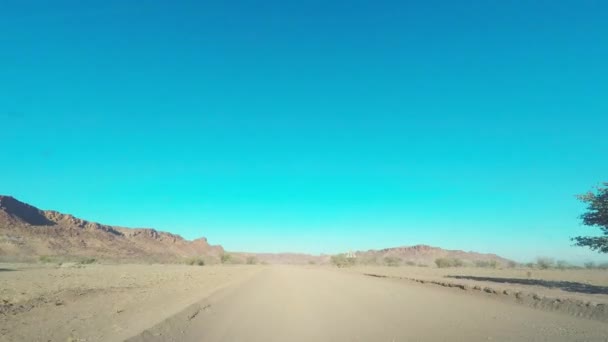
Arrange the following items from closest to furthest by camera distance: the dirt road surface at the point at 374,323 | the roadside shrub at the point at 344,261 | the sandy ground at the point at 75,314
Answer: the dirt road surface at the point at 374,323
the sandy ground at the point at 75,314
the roadside shrub at the point at 344,261

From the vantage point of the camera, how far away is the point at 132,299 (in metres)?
17.8

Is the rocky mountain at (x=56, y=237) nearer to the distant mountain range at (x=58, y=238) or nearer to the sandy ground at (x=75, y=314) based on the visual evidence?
the distant mountain range at (x=58, y=238)

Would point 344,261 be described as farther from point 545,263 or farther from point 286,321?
point 286,321

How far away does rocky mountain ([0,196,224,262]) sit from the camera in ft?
252

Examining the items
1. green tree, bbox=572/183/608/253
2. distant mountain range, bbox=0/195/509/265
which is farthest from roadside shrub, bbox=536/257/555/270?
green tree, bbox=572/183/608/253

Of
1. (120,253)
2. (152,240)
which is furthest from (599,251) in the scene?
(152,240)

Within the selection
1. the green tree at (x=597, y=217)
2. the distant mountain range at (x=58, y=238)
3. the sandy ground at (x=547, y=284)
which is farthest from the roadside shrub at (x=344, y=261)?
the green tree at (x=597, y=217)

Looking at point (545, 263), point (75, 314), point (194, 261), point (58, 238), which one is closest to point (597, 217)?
point (75, 314)

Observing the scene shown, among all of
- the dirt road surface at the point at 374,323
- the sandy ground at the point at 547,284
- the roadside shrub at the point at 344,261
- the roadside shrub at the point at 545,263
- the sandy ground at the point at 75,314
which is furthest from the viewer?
the roadside shrub at the point at 344,261

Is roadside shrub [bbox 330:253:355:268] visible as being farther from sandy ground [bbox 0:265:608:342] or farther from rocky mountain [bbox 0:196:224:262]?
sandy ground [bbox 0:265:608:342]

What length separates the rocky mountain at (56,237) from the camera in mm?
76938

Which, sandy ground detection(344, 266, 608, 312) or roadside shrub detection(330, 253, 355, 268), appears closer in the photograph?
sandy ground detection(344, 266, 608, 312)

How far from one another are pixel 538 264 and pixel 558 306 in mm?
66721

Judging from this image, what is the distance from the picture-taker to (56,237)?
91.8 meters
